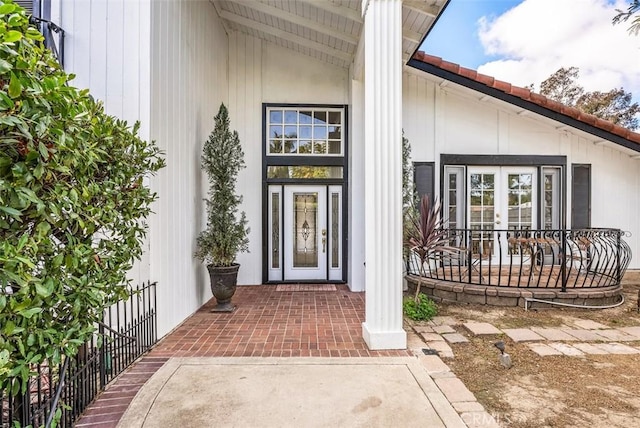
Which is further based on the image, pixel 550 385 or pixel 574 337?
pixel 574 337

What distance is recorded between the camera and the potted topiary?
4.57 m

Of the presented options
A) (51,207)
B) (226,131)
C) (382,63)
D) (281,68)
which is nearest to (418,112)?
(281,68)

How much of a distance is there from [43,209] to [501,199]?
6926mm

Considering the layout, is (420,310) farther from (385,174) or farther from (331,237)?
(331,237)

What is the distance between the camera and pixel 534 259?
5.13 m

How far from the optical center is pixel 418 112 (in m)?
6.37

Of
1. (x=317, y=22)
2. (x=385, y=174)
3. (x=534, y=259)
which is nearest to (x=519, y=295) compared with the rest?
(x=534, y=259)

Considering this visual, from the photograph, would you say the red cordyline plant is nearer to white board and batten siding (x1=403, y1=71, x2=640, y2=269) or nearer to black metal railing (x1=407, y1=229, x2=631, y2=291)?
black metal railing (x1=407, y1=229, x2=631, y2=291)

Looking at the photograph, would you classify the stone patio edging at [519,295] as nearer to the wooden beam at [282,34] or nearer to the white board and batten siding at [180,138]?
the white board and batten siding at [180,138]

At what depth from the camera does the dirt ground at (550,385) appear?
224 cm

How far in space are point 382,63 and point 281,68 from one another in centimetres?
353

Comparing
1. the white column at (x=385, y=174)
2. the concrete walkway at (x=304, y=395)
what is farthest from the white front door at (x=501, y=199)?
the concrete walkway at (x=304, y=395)

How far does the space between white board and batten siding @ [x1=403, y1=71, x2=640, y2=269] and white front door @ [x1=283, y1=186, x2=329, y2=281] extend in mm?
2116

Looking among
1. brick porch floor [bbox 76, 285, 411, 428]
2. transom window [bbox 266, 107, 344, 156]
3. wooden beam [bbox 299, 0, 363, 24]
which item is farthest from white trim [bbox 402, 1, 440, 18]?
brick porch floor [bbox 76, 285, 411, 428]
